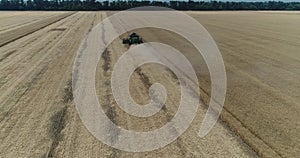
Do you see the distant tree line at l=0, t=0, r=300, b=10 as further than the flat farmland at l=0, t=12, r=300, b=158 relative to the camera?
Yes

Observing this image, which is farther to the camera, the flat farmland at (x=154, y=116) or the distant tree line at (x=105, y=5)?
the distant tree line at (x=105, y=5)

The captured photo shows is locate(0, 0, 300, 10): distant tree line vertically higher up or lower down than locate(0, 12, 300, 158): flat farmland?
higher up

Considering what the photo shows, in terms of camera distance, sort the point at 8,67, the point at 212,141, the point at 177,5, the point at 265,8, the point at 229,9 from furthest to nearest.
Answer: the point at 265,8, the point at 229,9, the point at 177,5, the point at 8,67, the point at 212,141

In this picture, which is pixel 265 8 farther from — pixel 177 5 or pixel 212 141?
pixel 212 141

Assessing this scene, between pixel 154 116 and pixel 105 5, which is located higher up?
pixel 105 5

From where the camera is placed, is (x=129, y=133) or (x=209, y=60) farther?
(x=209, y=60)

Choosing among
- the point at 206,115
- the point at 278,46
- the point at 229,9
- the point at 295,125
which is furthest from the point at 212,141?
the point at 229,9

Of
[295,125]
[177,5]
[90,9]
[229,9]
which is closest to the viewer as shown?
[295,125]

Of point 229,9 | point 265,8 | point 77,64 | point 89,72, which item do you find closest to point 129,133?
point 89,72

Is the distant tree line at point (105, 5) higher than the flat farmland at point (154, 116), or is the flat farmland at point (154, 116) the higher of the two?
the distant tree line at point (105, 5)

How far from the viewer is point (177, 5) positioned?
9550 centimetres

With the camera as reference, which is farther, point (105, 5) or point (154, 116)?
point (105, 5)

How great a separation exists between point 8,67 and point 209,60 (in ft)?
32.3

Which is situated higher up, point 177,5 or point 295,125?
point 177,5
